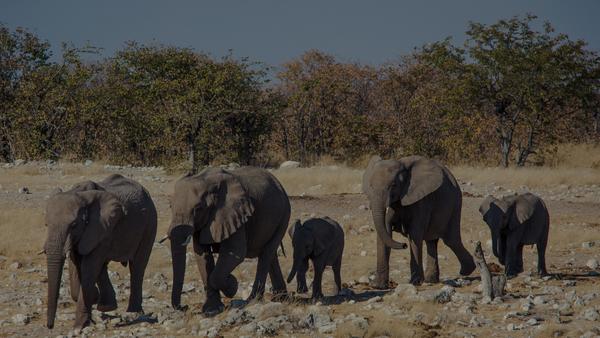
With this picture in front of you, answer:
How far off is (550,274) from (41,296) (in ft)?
27.1

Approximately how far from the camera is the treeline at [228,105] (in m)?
37.8

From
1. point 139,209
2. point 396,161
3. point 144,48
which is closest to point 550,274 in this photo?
point 396,161

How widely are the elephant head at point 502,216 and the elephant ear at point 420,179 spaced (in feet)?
3.90

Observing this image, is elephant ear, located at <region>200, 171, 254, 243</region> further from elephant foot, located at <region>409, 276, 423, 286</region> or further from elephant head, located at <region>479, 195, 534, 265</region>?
elephant head, located at <region>479, 195, 534, 265</region>

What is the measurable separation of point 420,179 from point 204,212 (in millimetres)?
4415

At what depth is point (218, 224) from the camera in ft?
42.4

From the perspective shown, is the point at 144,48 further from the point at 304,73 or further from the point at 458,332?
the point at 458,332

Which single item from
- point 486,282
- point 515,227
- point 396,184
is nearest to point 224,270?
point 486,282

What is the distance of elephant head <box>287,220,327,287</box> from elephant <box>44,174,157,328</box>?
7.45 feet

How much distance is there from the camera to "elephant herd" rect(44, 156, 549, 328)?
39.8 ft

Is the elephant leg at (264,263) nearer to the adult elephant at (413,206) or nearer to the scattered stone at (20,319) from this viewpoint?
the adult elephant at (413,206)

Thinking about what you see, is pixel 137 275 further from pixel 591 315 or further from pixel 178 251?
pixel 591 315

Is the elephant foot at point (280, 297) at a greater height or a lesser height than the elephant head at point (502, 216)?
lesser

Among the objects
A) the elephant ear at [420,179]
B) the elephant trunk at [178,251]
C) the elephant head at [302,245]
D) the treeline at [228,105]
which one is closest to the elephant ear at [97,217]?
the elephant trunk at [178,251]
